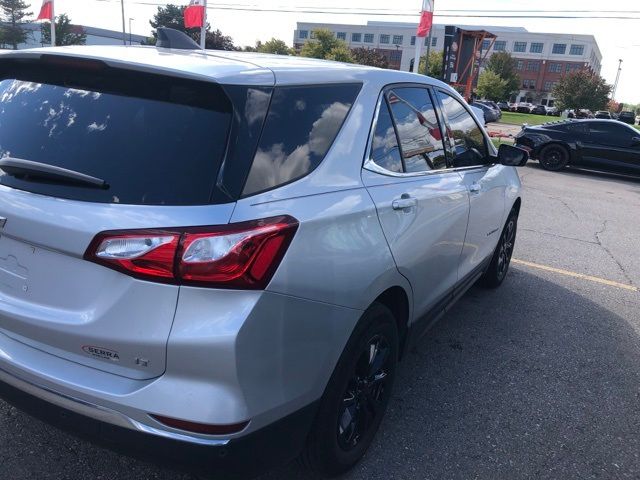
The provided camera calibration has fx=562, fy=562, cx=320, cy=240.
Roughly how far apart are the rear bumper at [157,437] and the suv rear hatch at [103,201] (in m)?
0.16

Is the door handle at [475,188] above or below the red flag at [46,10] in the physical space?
below

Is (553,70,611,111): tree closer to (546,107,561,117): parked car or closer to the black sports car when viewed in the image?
(546,107,561,117): parked car

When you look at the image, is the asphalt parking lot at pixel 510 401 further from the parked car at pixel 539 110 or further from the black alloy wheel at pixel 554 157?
the parked car at pixel 539 110

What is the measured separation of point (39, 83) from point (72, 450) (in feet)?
5.49

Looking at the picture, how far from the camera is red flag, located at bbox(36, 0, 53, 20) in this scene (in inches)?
872

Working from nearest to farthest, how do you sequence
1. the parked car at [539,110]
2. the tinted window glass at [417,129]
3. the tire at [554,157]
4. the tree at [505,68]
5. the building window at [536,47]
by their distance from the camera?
1. the tinted window glass at [417,129]
2. the tire at [554,157]
3. the parked car at [539,110]
4. the tree at [505,68]
5. the building window at [536,47]

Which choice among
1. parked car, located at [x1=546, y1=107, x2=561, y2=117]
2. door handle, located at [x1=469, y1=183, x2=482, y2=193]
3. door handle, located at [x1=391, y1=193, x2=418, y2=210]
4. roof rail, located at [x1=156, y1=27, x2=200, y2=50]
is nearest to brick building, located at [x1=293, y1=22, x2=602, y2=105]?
parked car, located at [x1=546, y1=107, x2=561, y2=117]

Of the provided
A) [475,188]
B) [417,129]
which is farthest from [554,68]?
[417,129]

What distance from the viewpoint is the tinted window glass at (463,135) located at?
383 cm

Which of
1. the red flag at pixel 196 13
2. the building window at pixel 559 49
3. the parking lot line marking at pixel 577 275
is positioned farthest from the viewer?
the building window at pixel 559 49

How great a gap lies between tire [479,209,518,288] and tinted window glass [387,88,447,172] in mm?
1892

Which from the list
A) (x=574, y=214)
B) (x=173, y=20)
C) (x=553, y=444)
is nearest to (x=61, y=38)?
(x=173, y=20)

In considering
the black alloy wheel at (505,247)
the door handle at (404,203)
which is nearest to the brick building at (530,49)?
the black alloy wheel at (505,247)

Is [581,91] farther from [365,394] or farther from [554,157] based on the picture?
[365,394]
